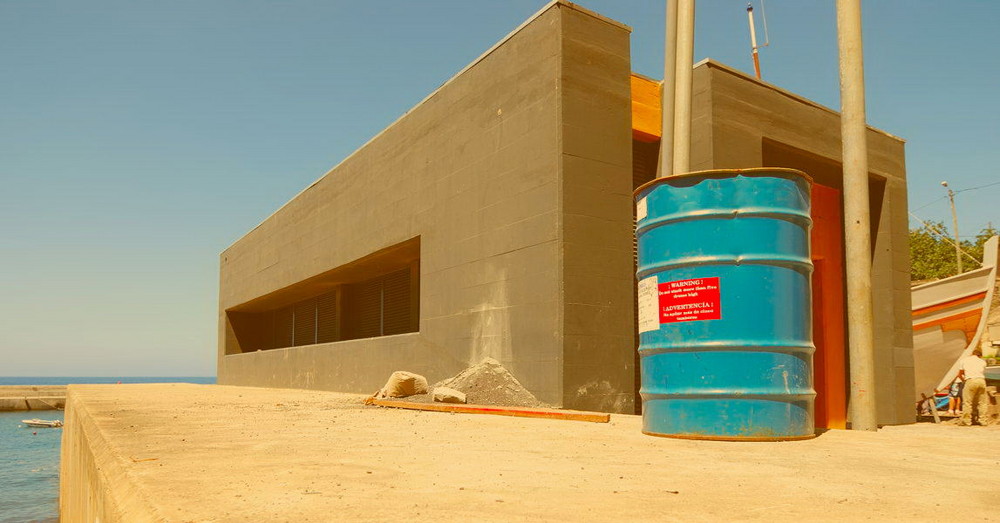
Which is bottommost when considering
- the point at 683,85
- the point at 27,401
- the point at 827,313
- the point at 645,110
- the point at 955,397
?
the point at 27,401

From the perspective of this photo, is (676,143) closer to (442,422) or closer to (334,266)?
(442,422)

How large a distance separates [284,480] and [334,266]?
45.3ft

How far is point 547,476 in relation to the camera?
3408 mm

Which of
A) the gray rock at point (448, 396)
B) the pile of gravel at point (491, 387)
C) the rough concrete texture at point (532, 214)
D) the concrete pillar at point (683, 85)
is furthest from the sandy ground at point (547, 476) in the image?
the pile of gravel at point (491, 387)

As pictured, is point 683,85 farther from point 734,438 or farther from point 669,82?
point 734,438

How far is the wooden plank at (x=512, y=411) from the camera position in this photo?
22.3ft

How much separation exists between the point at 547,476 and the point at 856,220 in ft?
16.5

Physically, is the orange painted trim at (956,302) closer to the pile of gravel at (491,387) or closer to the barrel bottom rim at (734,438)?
the pile of gravel at (491,387)

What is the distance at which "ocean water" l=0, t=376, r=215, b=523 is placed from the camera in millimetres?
17859

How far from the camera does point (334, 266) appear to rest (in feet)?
54.8

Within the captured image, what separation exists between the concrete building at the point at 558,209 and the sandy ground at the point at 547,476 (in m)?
3.01

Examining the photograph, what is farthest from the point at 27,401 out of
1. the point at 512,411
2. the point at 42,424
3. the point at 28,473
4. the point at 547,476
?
the point at 547,476

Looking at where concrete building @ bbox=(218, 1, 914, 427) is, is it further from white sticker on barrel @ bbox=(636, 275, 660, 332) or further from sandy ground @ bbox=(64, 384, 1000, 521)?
sandy ground @ bbox=(64, 384, 1000, 521)

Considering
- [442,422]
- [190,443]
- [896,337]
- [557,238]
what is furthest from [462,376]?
[896,337]
